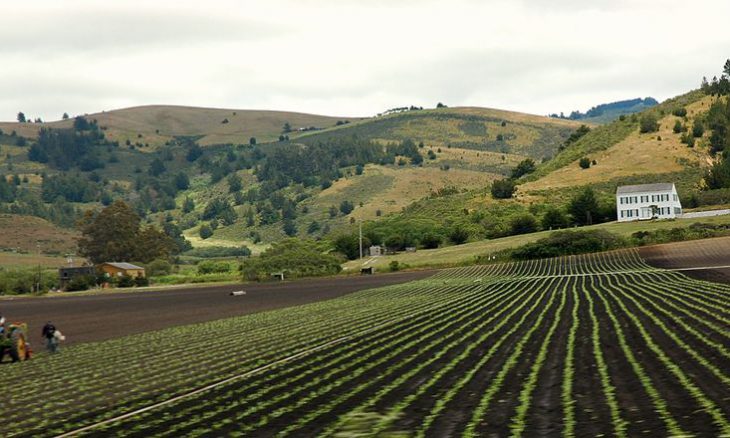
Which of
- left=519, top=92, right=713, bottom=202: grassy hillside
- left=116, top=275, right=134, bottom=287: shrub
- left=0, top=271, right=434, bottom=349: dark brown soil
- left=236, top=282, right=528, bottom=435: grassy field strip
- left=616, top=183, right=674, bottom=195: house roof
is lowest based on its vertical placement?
left=236, top=282, right=528, bottom=435: grassy field strip

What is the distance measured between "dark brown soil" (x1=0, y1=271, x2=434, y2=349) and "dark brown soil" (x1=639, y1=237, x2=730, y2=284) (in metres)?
22.2

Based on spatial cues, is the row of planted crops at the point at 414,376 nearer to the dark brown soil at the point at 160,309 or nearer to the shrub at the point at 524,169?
the dark brown soil at the point at 160,309

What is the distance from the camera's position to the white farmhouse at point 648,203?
12144 cm

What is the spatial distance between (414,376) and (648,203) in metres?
106

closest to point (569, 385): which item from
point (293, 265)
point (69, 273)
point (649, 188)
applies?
point (293, 265)

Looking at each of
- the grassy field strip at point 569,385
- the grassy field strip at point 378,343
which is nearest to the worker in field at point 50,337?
the grassy field strip at point 378,343

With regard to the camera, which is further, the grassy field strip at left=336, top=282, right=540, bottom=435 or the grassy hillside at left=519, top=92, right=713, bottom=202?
the grassy hillside at left=519, top=92, right=713, bottom=202

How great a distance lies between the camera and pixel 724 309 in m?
36.1

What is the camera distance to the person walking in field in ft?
117

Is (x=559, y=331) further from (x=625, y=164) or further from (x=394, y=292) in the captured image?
(x=625, y=164)

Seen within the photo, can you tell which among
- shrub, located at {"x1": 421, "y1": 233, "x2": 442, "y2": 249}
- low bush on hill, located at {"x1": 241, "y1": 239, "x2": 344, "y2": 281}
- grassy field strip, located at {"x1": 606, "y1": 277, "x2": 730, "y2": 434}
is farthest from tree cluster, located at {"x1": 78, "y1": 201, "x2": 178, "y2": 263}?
grassy field strip, located at {"x1": 606, "y1": 277, "x2": 730, "y2": 434}

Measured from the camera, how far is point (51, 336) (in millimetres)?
35938

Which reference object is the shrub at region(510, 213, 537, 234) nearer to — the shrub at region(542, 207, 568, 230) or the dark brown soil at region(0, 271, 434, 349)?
the shrub at region(542, 207, 568, 230)

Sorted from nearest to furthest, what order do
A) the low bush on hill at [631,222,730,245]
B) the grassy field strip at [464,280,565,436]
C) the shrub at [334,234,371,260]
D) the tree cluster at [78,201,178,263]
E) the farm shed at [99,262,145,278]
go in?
the grassy field strip at [464,280,565,436] → the low bush on hill at [631,222,730,245] → the shrub at [334,234,371,260] → the farm shed at [99,262,145,278] → the tree cluster at [78,201,178,263]
